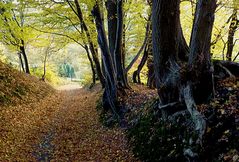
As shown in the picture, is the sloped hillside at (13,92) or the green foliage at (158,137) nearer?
the green foliage at (158,137)

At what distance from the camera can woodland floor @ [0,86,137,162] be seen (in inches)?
265

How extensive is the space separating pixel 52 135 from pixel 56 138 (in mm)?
433

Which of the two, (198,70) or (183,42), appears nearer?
(198,70)

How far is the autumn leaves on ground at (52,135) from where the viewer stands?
22.2ft

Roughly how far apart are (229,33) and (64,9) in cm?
899

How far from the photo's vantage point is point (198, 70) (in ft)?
15.7

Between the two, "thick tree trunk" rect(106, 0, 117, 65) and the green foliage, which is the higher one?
"thick tree trunk" rect(106, 0, 117, 65)

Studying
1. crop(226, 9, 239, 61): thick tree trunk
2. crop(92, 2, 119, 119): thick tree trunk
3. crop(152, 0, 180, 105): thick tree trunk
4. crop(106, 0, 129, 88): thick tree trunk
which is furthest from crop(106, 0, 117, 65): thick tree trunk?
crop(226, 9, 239, 61): thick tree trunk

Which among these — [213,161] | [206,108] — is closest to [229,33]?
[206,108]

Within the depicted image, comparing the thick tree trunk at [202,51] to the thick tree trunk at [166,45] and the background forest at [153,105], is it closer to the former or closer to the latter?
the background forest at [153,105]

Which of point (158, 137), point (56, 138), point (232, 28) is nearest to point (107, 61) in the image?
point (56, 138)

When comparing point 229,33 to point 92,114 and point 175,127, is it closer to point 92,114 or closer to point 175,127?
point 92,114

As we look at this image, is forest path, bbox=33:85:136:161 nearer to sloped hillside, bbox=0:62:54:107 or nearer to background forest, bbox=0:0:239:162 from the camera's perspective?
background forest, bbox=0:0:239:162

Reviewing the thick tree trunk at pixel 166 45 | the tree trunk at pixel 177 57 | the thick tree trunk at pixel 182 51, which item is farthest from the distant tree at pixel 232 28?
the thick tree trunk at pixel 166 45
